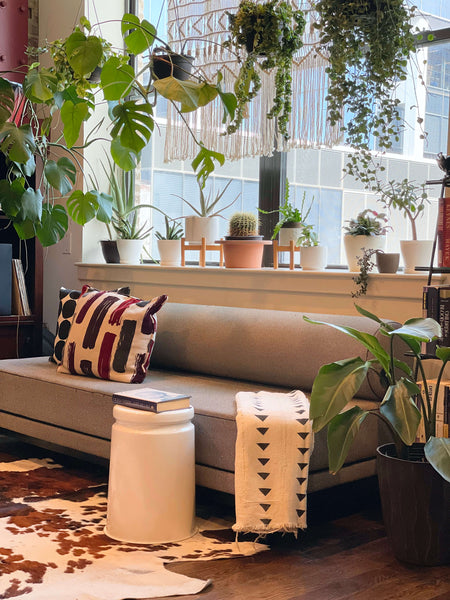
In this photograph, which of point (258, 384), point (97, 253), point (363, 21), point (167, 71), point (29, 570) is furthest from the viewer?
point (97, 253)

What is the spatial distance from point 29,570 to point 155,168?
3088mm

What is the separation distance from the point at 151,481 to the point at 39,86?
1.63 meters

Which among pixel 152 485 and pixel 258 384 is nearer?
pixel 152 485

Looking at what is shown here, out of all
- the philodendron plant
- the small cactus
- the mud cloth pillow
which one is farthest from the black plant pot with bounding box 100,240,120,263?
the philodendron plant

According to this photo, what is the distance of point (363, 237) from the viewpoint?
3471 mm

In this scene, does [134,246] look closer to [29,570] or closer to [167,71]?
[167,71]

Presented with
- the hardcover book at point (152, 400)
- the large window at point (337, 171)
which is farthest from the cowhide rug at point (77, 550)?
the large window at point (337, 171)

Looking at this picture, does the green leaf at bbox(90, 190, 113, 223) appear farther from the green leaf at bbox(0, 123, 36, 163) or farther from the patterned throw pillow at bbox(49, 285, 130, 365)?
the green leaf at bbox(0, 123, 36, 163)

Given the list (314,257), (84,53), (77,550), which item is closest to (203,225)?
(314,257)

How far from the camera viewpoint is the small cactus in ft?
12.8

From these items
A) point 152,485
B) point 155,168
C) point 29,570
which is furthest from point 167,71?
point 29,570

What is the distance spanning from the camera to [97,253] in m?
5.02

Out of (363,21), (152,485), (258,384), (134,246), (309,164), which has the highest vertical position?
(363,21)

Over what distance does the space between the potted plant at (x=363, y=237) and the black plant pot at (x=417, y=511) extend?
1303mm
